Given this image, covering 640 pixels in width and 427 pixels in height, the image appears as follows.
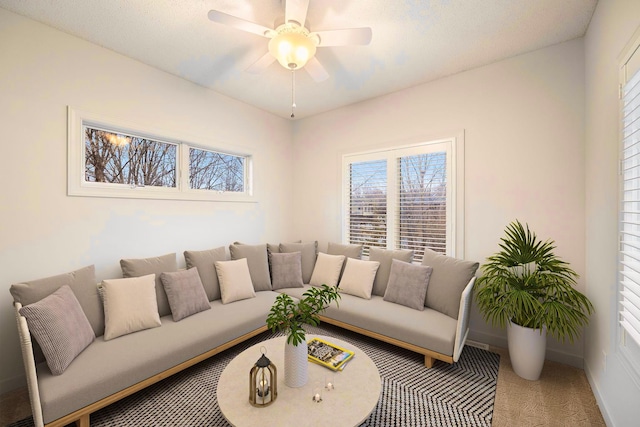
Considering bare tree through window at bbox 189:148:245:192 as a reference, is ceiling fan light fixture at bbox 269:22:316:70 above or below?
above

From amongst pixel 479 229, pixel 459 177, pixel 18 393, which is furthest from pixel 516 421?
pixel 18 393

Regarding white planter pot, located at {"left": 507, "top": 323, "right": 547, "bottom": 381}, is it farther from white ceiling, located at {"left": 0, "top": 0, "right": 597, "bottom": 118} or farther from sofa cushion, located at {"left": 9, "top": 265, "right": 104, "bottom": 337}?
sofa cushion, located at {"left": 9, "top": 265, "right": 104, "bottom": 337}

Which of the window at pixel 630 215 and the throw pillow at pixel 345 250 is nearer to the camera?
the window at pixel 630 215

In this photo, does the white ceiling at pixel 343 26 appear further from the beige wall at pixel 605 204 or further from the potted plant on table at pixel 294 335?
the potted plant on table at pixel 294 335

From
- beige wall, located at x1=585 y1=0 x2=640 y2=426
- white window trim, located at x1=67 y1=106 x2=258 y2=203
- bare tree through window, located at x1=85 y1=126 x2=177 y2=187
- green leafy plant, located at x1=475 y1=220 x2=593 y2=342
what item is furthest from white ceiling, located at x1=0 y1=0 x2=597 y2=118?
green leafy plant, located at x1=475 y1=220 x2=593 y2=342

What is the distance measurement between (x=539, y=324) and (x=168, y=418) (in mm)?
2824

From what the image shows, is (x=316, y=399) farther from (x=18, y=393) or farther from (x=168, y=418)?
(x=18, y=393)

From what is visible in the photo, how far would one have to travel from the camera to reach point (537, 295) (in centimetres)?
225

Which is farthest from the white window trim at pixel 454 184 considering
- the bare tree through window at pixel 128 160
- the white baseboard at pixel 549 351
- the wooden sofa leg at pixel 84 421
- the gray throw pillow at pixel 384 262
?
the wooden sofa leg at pixel 84 421

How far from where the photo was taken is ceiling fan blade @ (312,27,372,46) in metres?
1.78

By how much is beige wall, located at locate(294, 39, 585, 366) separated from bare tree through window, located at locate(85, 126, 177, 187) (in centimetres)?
261

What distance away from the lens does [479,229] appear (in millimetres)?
2865

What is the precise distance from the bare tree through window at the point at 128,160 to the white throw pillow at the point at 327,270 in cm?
206

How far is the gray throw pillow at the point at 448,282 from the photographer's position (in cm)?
259
